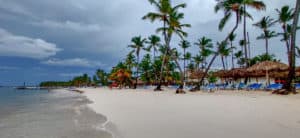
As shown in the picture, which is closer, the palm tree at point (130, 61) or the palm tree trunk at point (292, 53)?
the palm tree trunk at point (292, 53)

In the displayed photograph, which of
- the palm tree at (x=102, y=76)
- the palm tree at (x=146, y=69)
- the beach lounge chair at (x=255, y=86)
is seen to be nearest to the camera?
the beach lounge chair at (x=255, y=86)

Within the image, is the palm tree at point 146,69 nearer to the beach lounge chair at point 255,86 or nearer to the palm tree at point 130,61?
the palm tree at point 130,61

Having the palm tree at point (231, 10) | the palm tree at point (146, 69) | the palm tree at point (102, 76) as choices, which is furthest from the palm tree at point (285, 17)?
the palm tree at point (102, 76)

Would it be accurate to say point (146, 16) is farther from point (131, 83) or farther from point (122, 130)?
point (131, 83)

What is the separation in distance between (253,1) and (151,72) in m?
28.9

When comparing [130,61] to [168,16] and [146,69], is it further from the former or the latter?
[168,16]

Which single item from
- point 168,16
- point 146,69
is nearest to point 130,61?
point 146,69

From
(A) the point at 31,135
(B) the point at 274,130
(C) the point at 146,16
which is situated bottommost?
(A) the point at 31,135

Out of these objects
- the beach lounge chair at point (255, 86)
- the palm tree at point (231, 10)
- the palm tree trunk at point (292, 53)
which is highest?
the palm tree at point (231, 10)

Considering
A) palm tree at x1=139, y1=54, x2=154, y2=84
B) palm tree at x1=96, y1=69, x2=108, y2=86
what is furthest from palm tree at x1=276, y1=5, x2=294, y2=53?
palm tree at x1=96, y1=69, x2=108, y2=86

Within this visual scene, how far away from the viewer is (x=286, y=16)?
2698cm

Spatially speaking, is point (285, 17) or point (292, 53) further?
point (285, 17)

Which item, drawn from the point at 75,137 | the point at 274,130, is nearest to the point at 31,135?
the point at 75,137

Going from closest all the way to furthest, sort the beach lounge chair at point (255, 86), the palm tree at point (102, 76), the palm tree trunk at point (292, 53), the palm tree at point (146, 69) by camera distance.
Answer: the palm tree trunk at point (292, 53) → the beach lounge chair at point (255, 86) → the palm tree at point (146, 69) → the palm tree at point (102, 76)
